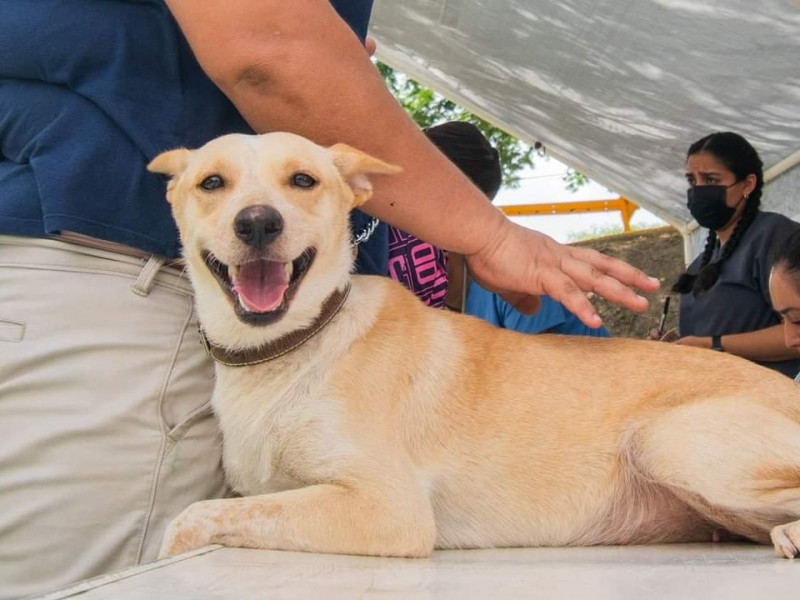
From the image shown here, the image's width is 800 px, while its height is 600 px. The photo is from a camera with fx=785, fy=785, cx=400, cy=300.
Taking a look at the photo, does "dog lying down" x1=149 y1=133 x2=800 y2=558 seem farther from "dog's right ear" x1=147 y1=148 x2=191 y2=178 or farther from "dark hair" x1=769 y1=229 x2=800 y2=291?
"dark hair" x1=769 y1=229 x2=800 y2=291

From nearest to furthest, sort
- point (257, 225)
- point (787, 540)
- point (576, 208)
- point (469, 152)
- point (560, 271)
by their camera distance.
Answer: point (787, 540) < point (257, 225) < point (560, 271) < point (469, 152) < point (576, 208)

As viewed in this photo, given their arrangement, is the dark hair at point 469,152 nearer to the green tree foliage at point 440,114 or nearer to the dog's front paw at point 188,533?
the dog's front paw at point 188,533

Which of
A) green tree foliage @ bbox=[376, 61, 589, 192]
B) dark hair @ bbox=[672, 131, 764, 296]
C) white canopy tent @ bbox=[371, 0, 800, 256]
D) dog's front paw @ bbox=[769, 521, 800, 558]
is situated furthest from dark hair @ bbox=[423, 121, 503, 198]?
green tree foliage @ bbox=[376, 61, 589, 192]

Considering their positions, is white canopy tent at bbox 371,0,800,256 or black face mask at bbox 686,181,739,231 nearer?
white canopy tent at bbox 371,0,800,256

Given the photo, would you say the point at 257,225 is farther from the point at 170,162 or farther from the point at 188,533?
the point at 188,533

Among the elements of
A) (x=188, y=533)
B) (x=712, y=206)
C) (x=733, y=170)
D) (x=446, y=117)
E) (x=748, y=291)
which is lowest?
(x=446, y=117)

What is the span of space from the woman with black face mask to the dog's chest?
354 cm

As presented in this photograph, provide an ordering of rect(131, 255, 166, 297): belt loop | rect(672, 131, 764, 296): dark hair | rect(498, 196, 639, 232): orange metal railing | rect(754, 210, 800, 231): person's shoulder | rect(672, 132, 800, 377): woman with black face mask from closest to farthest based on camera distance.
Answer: rect(131, 255, 166, 297): belt loop, rect(672, 132, 800, 377): woman with black face mask, rect(754, 210, 800, 231): person's shoulder, rect(672, 131, 764, 296): dark hair, rect(498, 196, 639, 232): orange metal railing

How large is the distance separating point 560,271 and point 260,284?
0.86m

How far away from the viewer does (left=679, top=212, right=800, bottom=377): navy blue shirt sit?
4824 mm

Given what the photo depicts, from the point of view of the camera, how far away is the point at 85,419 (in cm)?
175

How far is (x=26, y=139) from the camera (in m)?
1.86

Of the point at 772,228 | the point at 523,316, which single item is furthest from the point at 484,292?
the point at 772,228

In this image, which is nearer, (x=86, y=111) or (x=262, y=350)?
(x=86, y=111)
